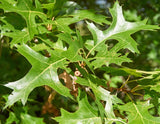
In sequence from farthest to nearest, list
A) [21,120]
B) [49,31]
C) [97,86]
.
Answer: [21,120] < [49,31] < [97,86]

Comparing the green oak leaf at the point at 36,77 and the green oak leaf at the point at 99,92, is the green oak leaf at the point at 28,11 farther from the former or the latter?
the green oak leaf at the point at 99,92

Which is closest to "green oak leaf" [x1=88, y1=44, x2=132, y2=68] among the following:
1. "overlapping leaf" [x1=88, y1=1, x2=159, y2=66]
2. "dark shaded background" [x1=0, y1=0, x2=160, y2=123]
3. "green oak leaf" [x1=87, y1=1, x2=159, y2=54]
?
"overlapping leaf" [x1=88, y1=1, x2=159, y2=66]

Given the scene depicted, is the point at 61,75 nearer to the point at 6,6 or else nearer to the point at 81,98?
the point at 81,98

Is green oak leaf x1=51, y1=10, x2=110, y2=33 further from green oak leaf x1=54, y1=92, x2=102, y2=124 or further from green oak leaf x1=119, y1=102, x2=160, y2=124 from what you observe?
green oak leaf x1=119, y1=102, x2=160, y2=124

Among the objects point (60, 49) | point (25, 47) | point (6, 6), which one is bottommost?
point (60, 49)

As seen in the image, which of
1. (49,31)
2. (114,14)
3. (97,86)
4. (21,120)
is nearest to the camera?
(97,86)

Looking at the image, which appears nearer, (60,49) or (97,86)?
(97,86)

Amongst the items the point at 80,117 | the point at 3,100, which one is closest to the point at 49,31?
the point at 80,117
